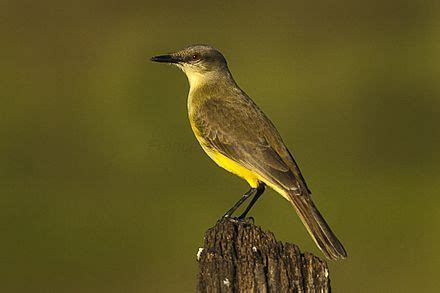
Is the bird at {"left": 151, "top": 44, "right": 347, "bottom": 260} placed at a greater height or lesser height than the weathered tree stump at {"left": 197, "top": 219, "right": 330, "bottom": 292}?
greater

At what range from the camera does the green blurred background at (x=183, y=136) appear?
48.5ft

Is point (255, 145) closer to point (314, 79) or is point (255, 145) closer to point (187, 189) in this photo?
point (187, 189)

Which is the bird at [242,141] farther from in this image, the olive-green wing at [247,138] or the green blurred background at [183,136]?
the green blurred background at [183,136]

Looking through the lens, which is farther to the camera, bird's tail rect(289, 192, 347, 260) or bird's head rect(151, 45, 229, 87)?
bird's head rect(151, 45, 229, 87)

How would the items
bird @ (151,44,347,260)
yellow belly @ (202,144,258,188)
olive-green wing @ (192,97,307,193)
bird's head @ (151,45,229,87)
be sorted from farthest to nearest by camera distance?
bird's head @ (151,45,229,87), yellow belly @ (202,144,258,188), olive-green wing @ (192,97,307,193), bird @ (151,44,347,260)

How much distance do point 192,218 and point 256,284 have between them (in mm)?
10569

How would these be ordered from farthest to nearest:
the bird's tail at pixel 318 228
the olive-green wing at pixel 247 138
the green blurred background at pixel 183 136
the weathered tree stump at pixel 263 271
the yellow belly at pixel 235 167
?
the green blurred background at pixel 183 136, the yellow belly at pixel 235 167, the olive-green wing at pixel 247 138, the bird's tail at pixel 318 228, the weathered tree stump at pixel 263 271

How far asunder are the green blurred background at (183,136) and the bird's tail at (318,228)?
476 centimetres

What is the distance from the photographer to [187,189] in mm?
17047

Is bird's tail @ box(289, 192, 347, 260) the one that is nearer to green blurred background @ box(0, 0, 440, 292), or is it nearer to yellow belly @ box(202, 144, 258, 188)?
yellow belly @ box(202, 144, 258, 188)

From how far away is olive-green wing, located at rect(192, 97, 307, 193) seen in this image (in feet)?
27.9

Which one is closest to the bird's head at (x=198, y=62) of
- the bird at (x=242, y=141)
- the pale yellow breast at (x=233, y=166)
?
the bird at (x=242, y=141)

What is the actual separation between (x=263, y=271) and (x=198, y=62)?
464cm

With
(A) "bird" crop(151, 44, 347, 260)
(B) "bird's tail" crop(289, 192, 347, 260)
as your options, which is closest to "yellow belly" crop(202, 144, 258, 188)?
(A) "bird" crop(151, 44, 347, 260)
